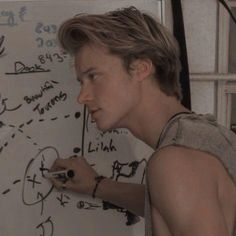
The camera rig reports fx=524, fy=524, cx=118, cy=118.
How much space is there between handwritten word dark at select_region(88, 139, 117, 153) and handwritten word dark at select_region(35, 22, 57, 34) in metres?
0.30

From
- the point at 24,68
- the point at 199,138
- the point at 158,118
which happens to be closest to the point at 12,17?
the point at 24,68

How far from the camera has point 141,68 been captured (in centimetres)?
108

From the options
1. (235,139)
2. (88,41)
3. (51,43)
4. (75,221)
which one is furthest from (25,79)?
(235,139)

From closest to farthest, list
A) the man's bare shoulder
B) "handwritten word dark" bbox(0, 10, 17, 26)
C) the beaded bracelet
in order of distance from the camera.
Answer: the man's bare shoulder → "handwritten word dark" bbox(0, 10, 17, 26) → the beaded bracelet

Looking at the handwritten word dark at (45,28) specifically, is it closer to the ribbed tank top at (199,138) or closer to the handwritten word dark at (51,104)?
the handwritten word dark at (51,104)

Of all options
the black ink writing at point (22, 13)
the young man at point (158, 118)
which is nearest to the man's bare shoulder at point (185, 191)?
the young man at point (158, 118)

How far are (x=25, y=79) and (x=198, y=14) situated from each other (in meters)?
0.54

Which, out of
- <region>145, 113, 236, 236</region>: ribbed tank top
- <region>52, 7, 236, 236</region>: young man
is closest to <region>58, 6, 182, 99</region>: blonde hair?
<region>52, 7, 236, 236</region>: young man

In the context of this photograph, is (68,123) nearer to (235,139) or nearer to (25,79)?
(25,79)

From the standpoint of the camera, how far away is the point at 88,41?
1.09m

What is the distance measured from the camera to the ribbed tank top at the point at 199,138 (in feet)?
3.12

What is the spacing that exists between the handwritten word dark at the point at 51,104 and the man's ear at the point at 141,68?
29cm

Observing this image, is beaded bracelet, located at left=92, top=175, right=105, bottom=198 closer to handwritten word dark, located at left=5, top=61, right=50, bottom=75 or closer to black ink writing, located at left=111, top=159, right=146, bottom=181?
black ink writing, located at left=111, top=159, right=146, bottom=181

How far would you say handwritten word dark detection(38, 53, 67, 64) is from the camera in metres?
1.29
